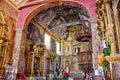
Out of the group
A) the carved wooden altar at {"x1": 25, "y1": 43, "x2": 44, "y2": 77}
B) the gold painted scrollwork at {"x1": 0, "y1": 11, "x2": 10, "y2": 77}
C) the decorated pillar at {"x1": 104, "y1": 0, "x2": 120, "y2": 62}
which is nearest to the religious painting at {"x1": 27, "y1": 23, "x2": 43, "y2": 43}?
the carved wooden altar at {"x1": 25, "y1": 43, "x2": 44, "y2": 77}

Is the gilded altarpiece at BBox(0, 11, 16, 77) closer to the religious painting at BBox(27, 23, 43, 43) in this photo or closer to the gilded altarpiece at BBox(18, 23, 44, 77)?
the gilded altarpiece at BBox(18, 23, 44, 77)

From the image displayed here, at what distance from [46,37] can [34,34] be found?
2.66 metres

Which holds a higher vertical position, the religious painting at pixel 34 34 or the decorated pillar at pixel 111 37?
the religious painting at pixel 34 34

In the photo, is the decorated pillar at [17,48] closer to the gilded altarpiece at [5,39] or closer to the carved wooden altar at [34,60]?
the gilded altarpiece at [5,39]

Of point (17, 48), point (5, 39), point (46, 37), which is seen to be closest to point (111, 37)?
point (5, 39)

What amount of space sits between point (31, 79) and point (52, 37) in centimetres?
718

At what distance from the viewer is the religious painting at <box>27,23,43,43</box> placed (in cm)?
1131

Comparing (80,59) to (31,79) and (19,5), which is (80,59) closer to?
(31,79)

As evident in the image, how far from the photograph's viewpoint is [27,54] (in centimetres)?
1089

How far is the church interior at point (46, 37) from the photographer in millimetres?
3238

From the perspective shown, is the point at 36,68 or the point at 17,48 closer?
the point at 17,48

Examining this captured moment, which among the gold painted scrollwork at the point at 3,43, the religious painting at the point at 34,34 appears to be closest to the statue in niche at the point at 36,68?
the religious painting at the point at 34,34

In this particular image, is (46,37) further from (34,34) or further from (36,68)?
(36,68)

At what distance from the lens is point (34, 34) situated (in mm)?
11938
